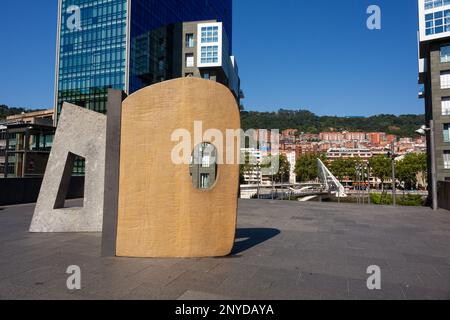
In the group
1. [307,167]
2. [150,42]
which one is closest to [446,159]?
[150,42]

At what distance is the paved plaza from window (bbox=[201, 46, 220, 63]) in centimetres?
4482

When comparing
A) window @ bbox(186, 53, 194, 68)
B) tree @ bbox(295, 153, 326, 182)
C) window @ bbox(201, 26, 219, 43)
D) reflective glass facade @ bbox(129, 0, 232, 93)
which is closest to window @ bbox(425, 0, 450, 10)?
window @ bbox(201, 26, 219, 43)

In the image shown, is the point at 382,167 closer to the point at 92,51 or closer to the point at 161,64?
the point at 161,64

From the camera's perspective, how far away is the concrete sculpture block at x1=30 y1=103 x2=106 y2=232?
1127 centimetres

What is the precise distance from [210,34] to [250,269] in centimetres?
5184

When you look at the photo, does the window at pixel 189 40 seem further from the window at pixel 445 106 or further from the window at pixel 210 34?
the window at pixel 445 106

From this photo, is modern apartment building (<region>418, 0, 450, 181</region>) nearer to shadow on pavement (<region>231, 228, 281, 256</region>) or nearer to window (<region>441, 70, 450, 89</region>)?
window (<region>441, 70, 450, 89</region>)

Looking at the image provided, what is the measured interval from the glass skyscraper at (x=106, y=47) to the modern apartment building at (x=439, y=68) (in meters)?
45.0

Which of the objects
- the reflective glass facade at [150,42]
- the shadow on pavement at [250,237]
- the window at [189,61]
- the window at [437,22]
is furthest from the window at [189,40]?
the shadow on pavement at [250,237]

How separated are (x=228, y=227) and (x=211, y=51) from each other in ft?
Result: 159

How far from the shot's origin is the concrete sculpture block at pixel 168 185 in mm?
7594

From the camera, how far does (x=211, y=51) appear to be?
51.9 metres
